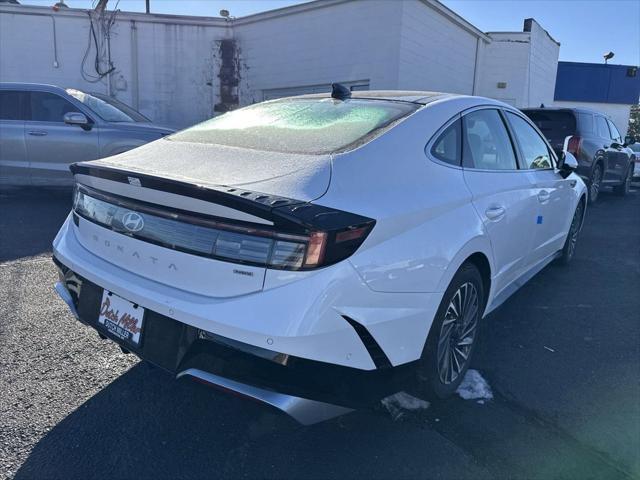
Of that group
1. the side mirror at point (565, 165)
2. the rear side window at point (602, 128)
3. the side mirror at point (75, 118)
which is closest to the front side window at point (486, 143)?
the side mirror at point (565, 165)

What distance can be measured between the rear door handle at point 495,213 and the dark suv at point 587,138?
6.54m

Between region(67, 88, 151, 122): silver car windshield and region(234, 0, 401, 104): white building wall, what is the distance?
204 inches

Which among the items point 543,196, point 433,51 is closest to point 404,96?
point 543,196

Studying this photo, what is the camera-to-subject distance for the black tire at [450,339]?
2.45m

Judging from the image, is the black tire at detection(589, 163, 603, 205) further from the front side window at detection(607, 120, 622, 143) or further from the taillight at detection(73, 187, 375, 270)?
the taillight at detection(73, 187, 375, 270)

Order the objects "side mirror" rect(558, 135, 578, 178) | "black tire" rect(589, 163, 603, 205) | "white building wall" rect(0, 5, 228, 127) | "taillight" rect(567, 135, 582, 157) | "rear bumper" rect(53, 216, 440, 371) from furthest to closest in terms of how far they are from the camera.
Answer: "white building wall" rect(0, 5, 228, 127) → "black tire" rect(589, 163, 603, 205) → "taillight" rect(567, 135, 582, 157) → "side mirror" rect(558, 135, 578, 178) → "rear bumper" rect(53, 216, 440, 371)

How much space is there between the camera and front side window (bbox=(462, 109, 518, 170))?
9.90 ft

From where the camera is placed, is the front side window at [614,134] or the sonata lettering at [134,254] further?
the front side window at [614,134]

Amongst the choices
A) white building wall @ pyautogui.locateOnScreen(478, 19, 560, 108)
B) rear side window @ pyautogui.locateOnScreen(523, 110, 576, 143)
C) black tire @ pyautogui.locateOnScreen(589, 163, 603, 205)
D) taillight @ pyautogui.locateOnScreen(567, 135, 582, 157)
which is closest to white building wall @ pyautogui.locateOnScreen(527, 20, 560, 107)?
white building wall @ pyautogui.locateOnScreen(478, 19, 560, 108)

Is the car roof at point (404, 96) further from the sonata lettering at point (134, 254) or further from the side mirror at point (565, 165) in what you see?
the side mirror at point (565, 165)

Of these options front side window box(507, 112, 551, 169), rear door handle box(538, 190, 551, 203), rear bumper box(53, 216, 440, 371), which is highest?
front side window box(507, 112, 551, 169)

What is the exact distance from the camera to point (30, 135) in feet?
24.1

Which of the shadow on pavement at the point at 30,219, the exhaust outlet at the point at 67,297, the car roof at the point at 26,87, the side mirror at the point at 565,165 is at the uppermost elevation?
the car roof at the point at 26,87

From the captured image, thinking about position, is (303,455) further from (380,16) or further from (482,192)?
(380,16)
